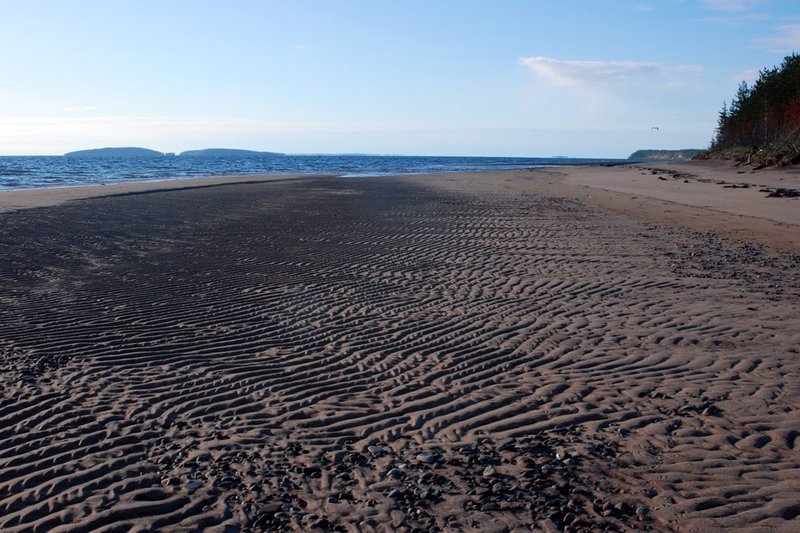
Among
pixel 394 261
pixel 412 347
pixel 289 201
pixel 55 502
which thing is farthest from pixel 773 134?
pixel 55 502

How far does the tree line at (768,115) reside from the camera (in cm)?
5599

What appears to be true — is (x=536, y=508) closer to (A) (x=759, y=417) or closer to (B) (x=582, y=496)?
(B) (x=582, y=496)

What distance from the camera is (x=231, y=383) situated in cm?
646

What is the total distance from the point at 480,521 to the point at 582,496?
0.68 metres

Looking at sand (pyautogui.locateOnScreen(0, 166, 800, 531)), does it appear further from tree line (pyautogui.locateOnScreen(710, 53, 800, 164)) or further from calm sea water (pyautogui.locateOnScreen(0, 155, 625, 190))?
tree line (pyautogui.locateOnScreen(710, 53, 800, 164))

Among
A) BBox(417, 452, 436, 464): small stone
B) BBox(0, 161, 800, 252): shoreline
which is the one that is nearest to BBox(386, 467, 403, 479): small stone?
BBox(417, 452, 436, 464): small stone

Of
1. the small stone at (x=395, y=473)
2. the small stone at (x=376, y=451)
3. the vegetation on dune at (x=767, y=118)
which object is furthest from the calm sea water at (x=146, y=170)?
the small stone at (x=395, y=473)

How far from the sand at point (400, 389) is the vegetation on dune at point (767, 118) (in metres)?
39.7

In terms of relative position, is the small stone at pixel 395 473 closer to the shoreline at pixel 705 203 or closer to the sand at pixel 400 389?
the sand at pixel 400 389

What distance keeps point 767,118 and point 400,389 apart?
68055 millimetres

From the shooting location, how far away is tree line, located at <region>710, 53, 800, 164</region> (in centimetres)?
5599

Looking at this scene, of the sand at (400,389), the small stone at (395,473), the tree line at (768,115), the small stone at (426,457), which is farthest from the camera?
→ the tree line at (768,115)

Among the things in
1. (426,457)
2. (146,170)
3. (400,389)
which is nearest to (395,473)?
(426,457)

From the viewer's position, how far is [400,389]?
6.35 meters
